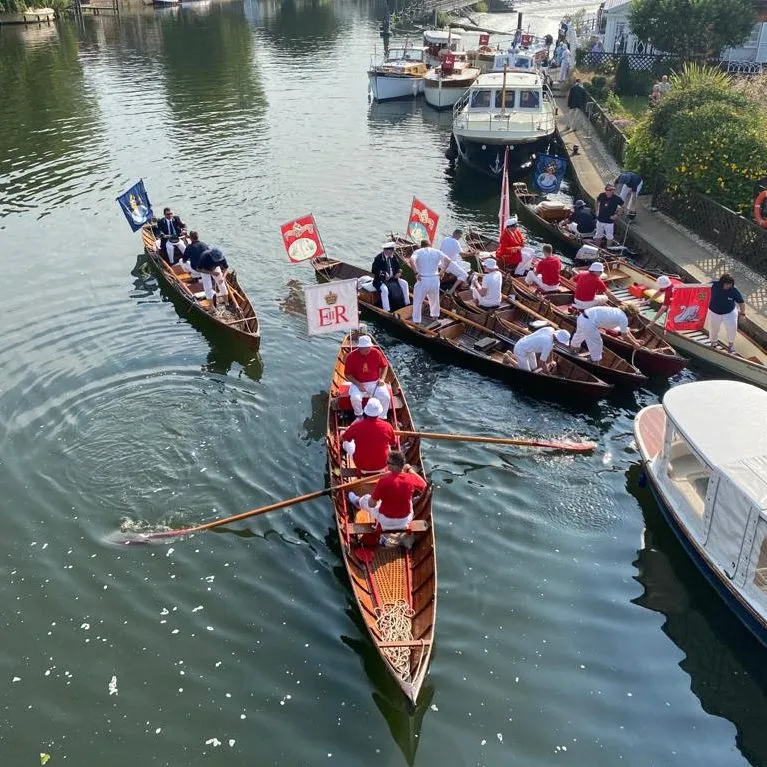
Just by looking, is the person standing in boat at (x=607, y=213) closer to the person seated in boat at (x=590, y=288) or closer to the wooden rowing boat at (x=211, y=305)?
the person seated in boat at (x=590, y=288)

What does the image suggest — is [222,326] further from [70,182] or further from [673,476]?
[70,182]

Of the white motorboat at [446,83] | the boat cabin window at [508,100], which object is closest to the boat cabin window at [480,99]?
the boat cabin window at [508,100]

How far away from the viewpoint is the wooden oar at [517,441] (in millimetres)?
12812

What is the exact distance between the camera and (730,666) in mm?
10055

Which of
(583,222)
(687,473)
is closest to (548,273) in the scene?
(583,222)

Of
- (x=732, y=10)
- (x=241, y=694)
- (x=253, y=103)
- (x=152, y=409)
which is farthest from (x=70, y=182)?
(x=732, y=10)

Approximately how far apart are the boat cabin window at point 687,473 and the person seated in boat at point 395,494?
4410mm

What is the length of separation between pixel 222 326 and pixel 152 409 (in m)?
3.45

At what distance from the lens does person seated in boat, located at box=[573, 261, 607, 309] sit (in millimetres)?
16953

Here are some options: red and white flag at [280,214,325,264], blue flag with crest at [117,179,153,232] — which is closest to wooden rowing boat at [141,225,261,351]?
blue flag with crest at [117,179,153,232]

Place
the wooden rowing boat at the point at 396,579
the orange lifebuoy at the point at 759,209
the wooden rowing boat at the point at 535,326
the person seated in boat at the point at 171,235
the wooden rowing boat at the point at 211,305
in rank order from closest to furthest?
Result: the wooden rowing boat at the point at 396,579 → the wooden rowing boat at the point at 535,326 → the wooden rowing boat at the point at 211,305 → the orange lifebuoy at the point at 759,209 → the person seated in boat at the point at 171,235

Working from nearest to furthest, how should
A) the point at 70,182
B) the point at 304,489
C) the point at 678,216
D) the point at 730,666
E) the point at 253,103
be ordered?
the point at 730,666
the point at 304,489
the point at 678,216
the point at 70,182
the point at 253,103

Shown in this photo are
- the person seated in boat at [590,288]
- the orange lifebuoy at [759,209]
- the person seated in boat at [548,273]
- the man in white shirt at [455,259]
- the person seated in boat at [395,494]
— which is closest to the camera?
the person seated in boat at [395,494]

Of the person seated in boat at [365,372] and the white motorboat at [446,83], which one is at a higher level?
the white motorboat at [446,83]
